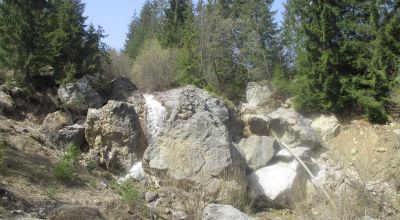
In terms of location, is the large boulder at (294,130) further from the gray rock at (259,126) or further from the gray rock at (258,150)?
the gray rock at (258,150)

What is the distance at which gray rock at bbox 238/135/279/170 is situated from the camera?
16.4m

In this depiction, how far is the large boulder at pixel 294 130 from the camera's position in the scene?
1942 cm

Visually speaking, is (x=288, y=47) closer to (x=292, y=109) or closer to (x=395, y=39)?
(x=292, y=109)

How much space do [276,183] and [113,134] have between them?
6.50 m

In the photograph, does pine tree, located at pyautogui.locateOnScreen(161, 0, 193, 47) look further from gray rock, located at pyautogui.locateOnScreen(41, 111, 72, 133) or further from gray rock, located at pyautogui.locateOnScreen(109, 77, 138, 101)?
gray rock, located at pyautogui.locateOnScreen(41, 111, 72, 133)

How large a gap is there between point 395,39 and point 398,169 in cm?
637

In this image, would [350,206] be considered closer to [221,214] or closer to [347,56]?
[221,214]

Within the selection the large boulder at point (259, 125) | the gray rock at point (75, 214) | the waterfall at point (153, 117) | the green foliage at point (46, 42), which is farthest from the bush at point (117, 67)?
the gray rock at point (75, 214)

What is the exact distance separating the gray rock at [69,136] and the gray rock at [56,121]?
991 mm

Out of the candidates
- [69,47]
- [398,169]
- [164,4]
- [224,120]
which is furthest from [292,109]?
[164,4]

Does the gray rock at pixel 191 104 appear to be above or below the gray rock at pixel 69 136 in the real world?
above

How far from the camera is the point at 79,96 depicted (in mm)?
22094

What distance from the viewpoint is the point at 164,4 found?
1638 inches

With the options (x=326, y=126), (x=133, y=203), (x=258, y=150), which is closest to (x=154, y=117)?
(x=258, y=150)
